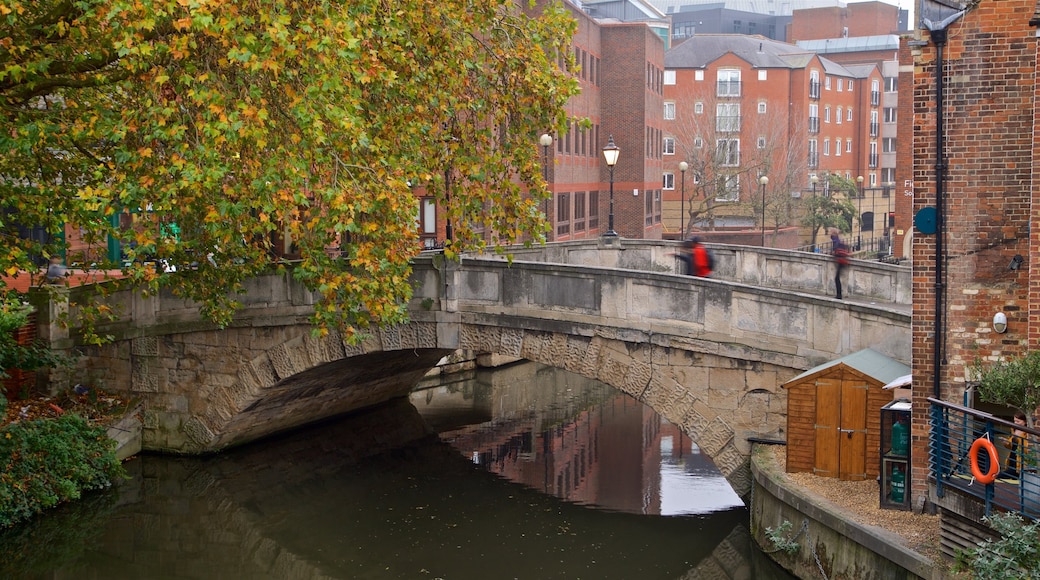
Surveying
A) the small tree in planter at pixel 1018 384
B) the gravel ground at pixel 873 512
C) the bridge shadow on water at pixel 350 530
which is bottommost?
the bridge shadow on water at pixel 350 530

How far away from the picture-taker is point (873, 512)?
13.6 m

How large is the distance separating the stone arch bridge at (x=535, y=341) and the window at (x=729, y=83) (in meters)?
48.5

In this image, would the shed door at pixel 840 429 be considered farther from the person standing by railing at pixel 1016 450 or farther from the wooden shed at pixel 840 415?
the person standing by railing at pixel 1016 450

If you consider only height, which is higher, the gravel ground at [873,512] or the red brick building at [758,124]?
the red brick building at [758,124]

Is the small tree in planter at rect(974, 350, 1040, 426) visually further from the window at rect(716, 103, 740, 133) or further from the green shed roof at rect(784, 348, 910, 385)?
the window at rect(716, 103, 740, 133)

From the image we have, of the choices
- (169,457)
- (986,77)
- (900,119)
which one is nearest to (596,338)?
(986,77)

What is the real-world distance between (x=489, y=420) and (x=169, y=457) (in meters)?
7.21

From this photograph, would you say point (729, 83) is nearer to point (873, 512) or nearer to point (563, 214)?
point (563, 214)

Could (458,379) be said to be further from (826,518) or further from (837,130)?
(837,130)

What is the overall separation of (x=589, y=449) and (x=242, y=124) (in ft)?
39.1

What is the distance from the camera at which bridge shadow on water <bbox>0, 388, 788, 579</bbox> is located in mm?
16328

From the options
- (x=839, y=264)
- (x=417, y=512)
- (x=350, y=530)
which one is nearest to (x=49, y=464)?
(x=350, y=530)

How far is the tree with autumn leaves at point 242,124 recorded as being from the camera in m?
13.4

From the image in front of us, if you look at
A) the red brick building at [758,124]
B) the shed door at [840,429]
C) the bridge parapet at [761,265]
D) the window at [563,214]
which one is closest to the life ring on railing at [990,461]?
the shed door at [840,429]
